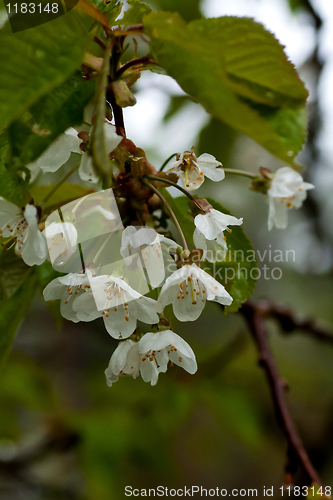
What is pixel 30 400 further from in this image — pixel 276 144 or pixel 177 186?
pixel 276 144

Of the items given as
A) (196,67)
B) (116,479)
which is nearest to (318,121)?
(196,67)

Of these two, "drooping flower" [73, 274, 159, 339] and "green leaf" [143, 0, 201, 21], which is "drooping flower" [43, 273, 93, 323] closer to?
"drooping flower" [73, 274, 159, 339]

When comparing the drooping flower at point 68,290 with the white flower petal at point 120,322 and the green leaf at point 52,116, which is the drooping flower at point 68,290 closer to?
the white flower petal at point 120,322

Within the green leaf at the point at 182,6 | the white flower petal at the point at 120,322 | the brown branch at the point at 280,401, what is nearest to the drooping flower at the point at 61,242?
the white flower petal at the point at 120,322

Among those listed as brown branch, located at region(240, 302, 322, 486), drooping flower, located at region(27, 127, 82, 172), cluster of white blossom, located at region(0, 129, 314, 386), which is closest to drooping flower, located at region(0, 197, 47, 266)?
cluster of white blossom, located at region(0, 129, 314, 386)

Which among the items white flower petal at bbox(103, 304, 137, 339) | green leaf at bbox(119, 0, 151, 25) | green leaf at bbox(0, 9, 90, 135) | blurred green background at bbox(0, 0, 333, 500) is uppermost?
green leaf at bbox(119, 0, 151, 25)

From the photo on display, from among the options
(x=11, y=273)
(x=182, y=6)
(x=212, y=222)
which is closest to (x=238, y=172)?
(x=212, y=222)
